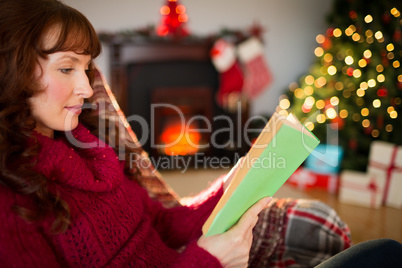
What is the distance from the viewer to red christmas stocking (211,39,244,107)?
3248 mm

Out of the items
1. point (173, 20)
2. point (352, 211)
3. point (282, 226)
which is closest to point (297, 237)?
point (282, 226)

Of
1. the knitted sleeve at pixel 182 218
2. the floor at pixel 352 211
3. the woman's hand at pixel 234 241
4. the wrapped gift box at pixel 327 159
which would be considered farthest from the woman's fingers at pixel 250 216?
the wrapped gift box at pixel 327 159

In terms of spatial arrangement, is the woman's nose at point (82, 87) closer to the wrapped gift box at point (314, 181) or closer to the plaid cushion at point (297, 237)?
the plaid cushion at point (297, 237)

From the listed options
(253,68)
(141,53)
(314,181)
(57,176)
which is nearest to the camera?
(57,176)

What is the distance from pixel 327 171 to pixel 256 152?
8.43 ft

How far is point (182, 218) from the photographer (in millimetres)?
1062

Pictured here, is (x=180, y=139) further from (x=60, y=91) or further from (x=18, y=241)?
(x=18, y=241)

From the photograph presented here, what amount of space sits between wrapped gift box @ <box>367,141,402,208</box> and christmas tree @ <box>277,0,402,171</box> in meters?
0.13

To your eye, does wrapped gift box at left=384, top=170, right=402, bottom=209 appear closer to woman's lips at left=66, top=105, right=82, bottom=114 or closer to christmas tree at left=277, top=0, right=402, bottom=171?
christmas tree at left=277, top=0, right=402, bottom=171

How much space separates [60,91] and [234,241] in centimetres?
50

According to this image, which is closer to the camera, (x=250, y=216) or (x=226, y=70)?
(x=250, y=216)

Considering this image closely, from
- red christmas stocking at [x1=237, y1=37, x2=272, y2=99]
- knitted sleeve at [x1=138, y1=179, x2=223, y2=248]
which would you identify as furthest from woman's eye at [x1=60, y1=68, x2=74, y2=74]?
red christmas stocking at [x1=237, y1=37, x2=272, y2=99]

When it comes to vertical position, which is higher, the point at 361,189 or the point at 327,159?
the point at 327,159

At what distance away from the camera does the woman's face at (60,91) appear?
0.74m
